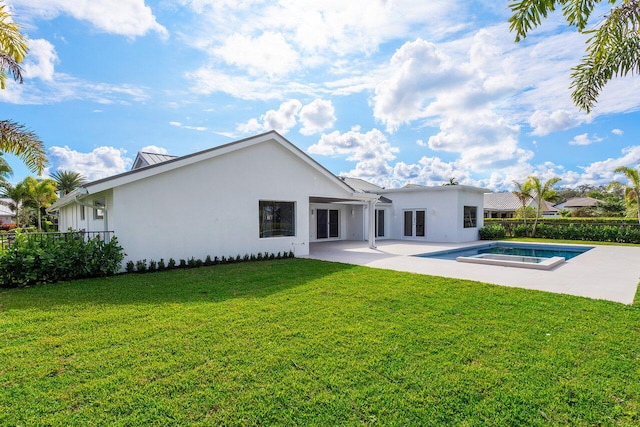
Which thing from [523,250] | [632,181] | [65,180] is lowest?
[523,250]

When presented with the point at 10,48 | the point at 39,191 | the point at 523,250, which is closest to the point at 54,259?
the point at 10,48

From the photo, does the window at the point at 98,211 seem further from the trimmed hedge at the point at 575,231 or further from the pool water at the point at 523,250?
the trimmed hedge at the point at 575,231

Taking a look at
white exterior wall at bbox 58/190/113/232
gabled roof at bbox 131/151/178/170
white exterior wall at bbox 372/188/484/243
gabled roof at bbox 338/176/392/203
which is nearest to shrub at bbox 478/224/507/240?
white exterior wall at bbox 372/188/484/243

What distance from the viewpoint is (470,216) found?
2425cm

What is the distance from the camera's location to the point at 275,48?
43.2ft

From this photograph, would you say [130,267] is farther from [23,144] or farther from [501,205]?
[501,205]

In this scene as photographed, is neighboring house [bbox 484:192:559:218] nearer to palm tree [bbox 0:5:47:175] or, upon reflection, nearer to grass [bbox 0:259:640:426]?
grass [bbox 0:259:640:426]

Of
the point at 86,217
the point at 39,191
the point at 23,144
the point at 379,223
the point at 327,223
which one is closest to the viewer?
the point at 23,144

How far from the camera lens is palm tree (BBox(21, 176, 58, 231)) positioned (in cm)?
3544

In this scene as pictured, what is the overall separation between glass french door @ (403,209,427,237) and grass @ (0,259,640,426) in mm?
16329

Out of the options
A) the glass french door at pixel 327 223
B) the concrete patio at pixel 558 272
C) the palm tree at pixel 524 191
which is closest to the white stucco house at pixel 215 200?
the concrete patio at pixel 558 272

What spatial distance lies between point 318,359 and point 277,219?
36.4 feet

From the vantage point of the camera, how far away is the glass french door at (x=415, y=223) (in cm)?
2397

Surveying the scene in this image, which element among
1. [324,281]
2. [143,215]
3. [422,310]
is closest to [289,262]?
[324,281]
